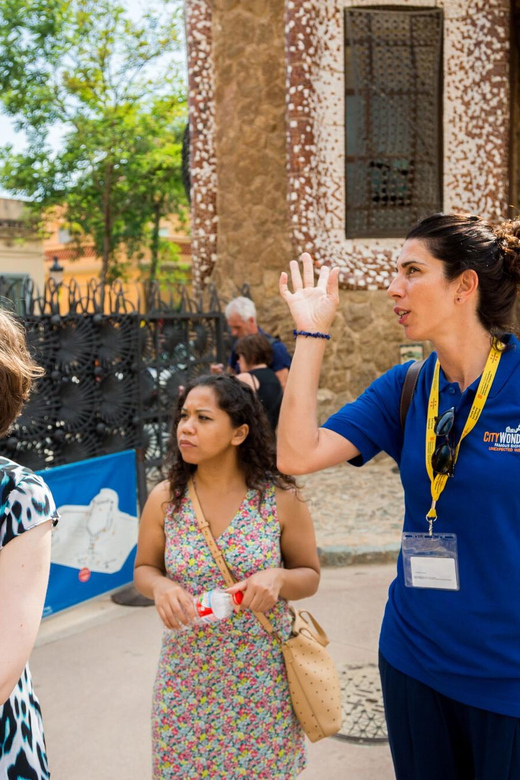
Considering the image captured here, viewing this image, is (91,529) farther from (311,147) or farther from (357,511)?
(311,147)

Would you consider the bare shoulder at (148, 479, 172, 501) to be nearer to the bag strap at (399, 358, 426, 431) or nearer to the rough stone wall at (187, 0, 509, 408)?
the bag strap at (399, 358, 426, 431)

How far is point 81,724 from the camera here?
3.97 meters

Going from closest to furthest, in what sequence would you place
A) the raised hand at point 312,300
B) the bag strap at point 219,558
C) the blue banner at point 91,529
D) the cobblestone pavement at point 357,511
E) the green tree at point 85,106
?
the raised hand at point 312,300, the bag strap at point 219,558, the blue banner at point 91,529, the cobblestone pavement at point 357,511, the green tree at point 85,106

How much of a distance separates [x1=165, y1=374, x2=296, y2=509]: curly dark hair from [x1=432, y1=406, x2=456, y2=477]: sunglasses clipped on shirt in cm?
88

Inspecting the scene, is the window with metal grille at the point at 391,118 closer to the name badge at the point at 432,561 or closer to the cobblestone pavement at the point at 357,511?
the cobblestone pavement at the point at 357,511

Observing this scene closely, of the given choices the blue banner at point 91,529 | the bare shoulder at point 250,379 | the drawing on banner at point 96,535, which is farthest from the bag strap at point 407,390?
the bare shoulder at point 250,379

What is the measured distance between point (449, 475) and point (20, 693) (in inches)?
41.1

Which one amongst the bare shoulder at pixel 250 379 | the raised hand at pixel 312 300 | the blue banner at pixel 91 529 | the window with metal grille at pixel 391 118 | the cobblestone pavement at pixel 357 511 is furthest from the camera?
the window with metal grille at pixel 391 118

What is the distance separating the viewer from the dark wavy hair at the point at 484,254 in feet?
6.56

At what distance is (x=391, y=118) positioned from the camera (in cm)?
988

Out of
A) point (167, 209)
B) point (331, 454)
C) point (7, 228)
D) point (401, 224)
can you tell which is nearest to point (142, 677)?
point (331, 454)

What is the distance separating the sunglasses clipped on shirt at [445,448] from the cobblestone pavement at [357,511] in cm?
419

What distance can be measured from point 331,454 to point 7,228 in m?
27.4

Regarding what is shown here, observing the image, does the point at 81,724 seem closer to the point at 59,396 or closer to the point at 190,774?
the point at 190,774
